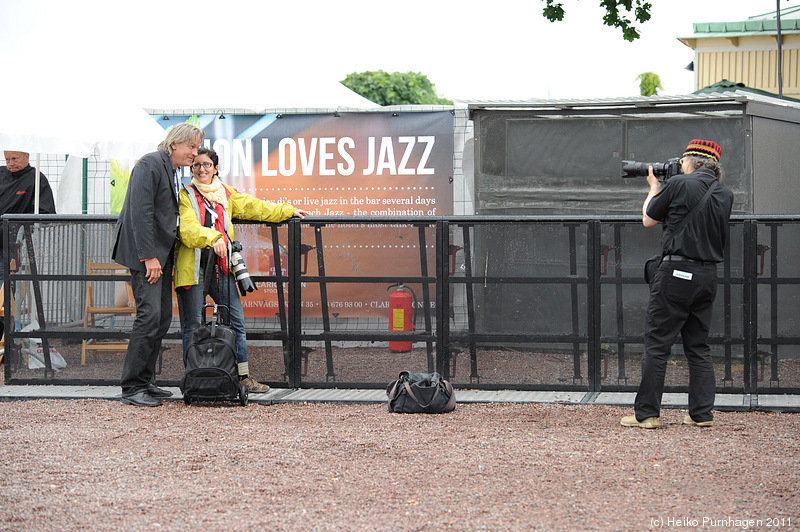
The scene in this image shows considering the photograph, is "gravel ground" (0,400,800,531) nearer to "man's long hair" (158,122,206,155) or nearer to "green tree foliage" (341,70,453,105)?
"man's long hair" (158,122,206,155)

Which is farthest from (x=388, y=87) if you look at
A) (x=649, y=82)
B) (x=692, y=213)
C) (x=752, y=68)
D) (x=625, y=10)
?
(x=692, y=213)

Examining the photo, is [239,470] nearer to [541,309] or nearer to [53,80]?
[541,309]

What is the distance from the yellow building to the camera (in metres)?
17.2

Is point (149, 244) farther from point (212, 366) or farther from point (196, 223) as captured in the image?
point (212, 366)

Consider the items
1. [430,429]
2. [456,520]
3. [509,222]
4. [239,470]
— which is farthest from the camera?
Result: [509,222]

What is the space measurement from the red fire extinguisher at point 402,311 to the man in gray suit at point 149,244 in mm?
1658

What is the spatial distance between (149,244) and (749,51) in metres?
16.0

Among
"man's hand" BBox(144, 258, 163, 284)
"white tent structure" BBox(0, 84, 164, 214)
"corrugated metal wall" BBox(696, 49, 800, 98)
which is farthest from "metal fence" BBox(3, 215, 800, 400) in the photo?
"corrugated metal wall" BBox(696, 49, 800, 98)

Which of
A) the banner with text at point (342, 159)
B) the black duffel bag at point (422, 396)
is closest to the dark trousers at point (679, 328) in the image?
the black duffel bag at point (422, 396)

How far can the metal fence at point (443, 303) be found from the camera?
6262 mm

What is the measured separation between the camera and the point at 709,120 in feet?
27.6

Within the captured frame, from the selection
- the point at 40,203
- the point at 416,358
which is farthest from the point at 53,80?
the point at 416,358

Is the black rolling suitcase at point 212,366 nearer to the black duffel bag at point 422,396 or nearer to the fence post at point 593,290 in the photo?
the black duffel bag at point 422,396

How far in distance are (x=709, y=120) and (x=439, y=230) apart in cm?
354
